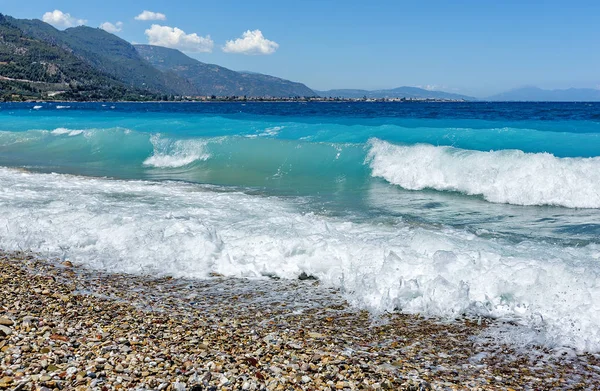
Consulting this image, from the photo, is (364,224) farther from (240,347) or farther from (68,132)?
(68,132)

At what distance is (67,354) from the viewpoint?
4582 millimetres

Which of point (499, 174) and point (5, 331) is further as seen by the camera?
point (499, 174)

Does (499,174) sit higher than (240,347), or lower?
higher

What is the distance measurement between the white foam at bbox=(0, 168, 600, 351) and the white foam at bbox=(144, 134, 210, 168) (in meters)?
11.7

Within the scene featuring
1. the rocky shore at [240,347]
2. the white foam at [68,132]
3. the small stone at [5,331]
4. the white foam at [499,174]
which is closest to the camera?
the rocky shore at [240,347]

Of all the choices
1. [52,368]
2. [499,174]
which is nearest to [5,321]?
[52,368]

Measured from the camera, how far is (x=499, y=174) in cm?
1598

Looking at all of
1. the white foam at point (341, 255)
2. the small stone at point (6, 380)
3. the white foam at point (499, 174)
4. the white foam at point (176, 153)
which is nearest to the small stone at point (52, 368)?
the small stone at point (6, 380)

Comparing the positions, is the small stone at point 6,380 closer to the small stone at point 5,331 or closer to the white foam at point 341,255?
the small stone at point 5,331

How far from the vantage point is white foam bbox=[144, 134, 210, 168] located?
2411 cm

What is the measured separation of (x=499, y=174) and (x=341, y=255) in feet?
32.7

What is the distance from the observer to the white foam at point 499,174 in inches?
561

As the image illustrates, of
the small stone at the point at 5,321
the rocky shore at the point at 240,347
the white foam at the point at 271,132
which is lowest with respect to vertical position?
the rocky shore at the point at 240,347

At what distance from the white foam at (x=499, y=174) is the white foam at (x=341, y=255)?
5.71m
